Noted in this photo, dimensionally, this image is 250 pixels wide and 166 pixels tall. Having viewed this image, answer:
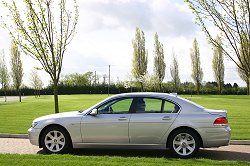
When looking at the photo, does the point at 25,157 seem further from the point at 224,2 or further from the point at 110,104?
the point at 224,2

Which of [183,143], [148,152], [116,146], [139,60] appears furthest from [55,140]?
[139,60]

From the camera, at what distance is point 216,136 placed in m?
8.29

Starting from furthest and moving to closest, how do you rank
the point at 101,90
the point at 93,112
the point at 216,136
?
the point at 101,90 < the point at 93,112 < the point at 216,136

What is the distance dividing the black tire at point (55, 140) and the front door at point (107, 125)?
0.46m

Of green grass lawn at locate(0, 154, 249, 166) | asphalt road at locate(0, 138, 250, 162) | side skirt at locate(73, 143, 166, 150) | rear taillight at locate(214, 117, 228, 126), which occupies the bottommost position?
asphalt road at locate(0, 138, 250, 162)

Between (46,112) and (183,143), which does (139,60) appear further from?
(183,143)

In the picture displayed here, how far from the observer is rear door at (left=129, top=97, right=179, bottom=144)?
Result: 8.42 metres

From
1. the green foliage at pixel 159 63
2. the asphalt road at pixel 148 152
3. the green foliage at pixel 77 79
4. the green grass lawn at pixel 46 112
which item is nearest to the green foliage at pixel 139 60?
the green foliage at pixel 159 63

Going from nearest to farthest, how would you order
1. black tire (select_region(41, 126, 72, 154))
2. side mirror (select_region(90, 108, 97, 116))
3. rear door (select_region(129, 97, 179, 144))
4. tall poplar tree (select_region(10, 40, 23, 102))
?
1. rear door (select_region(129, 97, 179, 144))
2. side mirror (select_region(90, 108, 97, 116))
3. black tire (select_region(41, 126, 72, 154))
4. tall poplar tree (select_region(10, 40, 23, 102))

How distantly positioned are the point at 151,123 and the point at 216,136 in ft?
4.91

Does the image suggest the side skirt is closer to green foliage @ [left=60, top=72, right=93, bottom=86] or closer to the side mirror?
the side mirror

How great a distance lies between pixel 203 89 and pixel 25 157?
68.7m

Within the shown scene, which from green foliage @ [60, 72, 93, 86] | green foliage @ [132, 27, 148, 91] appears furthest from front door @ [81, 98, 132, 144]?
green foliage @ [60, 72, 93, 86]

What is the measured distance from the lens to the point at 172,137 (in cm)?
841
